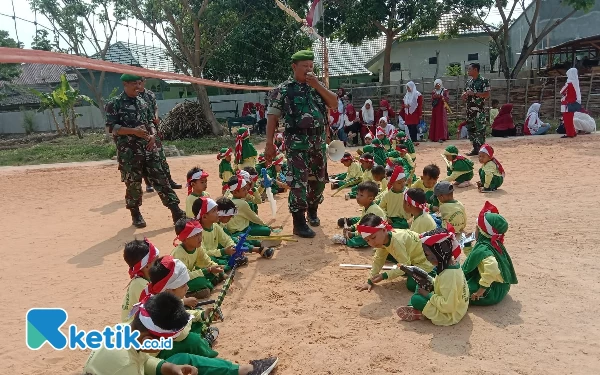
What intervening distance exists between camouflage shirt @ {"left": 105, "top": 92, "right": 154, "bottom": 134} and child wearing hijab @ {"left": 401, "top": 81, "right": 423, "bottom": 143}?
387 inches

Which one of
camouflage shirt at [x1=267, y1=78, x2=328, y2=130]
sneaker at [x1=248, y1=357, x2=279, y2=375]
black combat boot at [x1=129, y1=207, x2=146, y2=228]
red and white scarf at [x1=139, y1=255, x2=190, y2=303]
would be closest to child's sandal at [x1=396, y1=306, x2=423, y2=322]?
sneaker at [x1=248, y1=357, x2=279, y2=375]

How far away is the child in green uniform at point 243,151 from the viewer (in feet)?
29.5

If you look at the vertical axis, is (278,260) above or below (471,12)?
below

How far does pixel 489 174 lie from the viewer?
8375 mm

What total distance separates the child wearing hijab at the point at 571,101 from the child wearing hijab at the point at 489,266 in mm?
10982

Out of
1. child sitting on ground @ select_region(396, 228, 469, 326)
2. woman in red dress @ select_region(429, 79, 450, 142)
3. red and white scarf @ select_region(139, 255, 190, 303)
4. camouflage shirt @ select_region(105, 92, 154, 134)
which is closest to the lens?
red and white scarf @ select_region(139, 255, 190, 303)

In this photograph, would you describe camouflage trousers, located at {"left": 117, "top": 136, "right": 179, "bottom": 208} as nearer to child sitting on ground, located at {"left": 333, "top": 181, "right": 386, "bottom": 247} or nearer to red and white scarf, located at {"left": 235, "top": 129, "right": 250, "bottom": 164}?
red and white scarf, located at {"left": 235, "top": 129, "right": 250, "bottom": 164}

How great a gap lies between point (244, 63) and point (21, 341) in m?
20.2

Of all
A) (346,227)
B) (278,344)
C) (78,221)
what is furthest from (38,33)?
(278,344)

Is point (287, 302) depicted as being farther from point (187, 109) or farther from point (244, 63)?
point (244, 63)

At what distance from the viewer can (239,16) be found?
2045 centimetres

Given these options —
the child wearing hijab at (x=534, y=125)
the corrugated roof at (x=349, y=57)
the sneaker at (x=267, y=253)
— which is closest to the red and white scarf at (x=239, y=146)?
the sneaker at (x=267, y=253)

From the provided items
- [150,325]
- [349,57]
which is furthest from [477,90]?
[349,57]

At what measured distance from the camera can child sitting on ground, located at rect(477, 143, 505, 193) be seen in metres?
8.39
